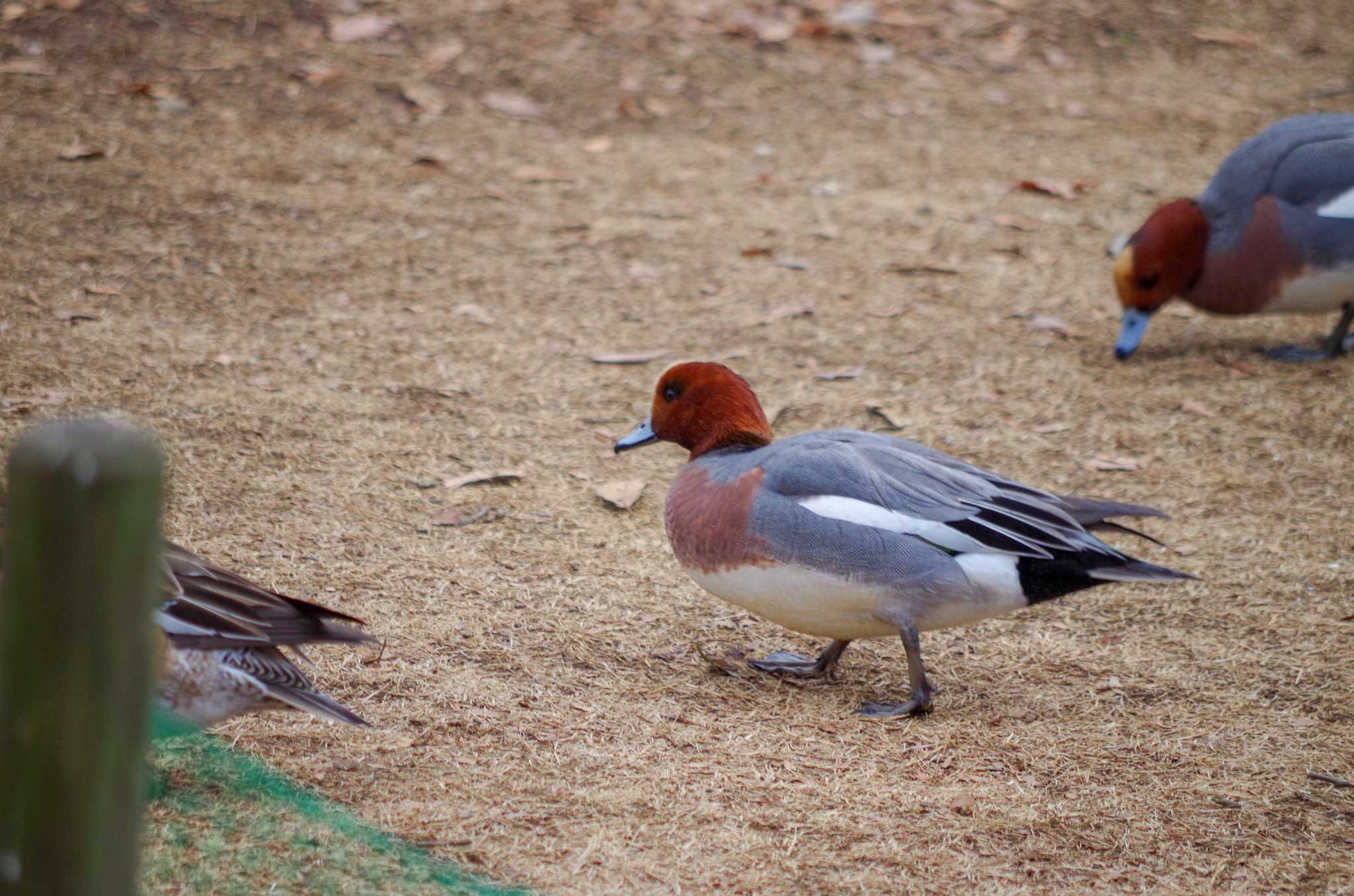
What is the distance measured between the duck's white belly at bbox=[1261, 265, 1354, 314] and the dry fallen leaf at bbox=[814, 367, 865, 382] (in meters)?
1.75

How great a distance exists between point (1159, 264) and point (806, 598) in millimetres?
3124

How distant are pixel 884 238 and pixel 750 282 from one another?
35.2 inches

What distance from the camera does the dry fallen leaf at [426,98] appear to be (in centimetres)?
723

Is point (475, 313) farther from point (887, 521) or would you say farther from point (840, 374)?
point (887, 521)

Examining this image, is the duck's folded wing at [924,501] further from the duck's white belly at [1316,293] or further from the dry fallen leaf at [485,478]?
the duck's white belly at [1316,293]

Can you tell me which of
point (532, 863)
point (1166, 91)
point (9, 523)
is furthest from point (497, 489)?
point (1166, 91)

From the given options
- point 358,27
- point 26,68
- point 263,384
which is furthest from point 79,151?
point 263,384

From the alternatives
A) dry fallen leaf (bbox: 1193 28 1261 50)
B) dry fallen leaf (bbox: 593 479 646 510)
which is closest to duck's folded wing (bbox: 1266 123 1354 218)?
dry fallen leaf (bbox: 593 479 646 510)

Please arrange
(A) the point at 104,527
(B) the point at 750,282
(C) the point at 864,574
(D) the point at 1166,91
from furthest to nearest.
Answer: (D) the point at 1166,91 < (B) the point at 750,282 < (C) the point at 864,574 < (A) the point at 104,527

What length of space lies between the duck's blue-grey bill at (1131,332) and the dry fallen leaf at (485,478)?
259cm

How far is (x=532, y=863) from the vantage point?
222cm

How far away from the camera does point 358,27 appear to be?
775 cm

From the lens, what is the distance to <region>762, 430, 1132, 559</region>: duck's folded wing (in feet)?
9.47

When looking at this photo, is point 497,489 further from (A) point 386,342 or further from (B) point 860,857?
(B) point 860,857
